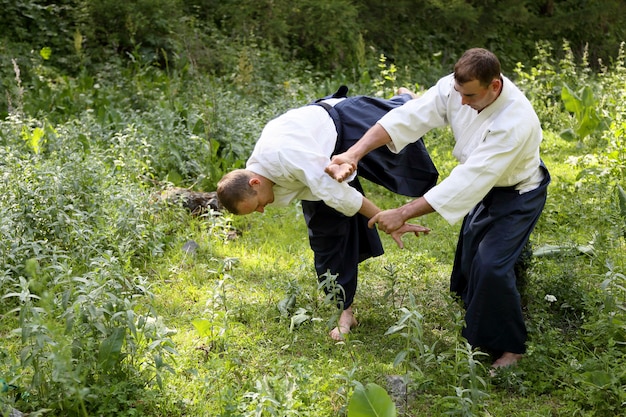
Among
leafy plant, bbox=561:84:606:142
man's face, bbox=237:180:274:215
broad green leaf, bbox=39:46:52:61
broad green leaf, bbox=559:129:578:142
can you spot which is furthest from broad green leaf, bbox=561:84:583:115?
broad green leaf, bbox=39:46:52:61

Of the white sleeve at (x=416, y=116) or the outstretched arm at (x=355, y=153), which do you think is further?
the white sleeve at (x=416, y=116)

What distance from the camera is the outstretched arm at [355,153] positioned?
3514 millimetres

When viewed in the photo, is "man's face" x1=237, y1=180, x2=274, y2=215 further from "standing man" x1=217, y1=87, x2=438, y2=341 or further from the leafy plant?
the leafy plant

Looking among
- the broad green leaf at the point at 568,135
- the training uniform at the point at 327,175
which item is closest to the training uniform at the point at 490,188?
the training uniform at the point at 327,175

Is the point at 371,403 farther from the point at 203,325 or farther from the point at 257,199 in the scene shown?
the point at 257,199

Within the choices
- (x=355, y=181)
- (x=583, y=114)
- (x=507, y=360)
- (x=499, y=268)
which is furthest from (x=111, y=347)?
(x=583, y=114)

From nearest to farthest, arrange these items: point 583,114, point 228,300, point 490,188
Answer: point 490,188
point 228,300
point 583,114

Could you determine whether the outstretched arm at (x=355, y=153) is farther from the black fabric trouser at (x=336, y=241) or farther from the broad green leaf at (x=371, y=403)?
the broad green leaf at (x=371, y=403)

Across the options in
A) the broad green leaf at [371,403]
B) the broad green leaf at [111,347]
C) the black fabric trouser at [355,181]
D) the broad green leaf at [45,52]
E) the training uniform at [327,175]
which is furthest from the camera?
the broad green leaf at [45,52]

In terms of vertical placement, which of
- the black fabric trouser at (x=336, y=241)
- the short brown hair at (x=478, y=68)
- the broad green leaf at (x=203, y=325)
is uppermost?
the short brown hair at (x=478, y=68)

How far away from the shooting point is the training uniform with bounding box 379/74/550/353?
11.2 feet

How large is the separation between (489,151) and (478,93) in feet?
0.92

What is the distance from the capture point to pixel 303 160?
11.8 feet

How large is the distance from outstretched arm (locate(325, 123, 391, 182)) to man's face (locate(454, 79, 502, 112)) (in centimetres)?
48
